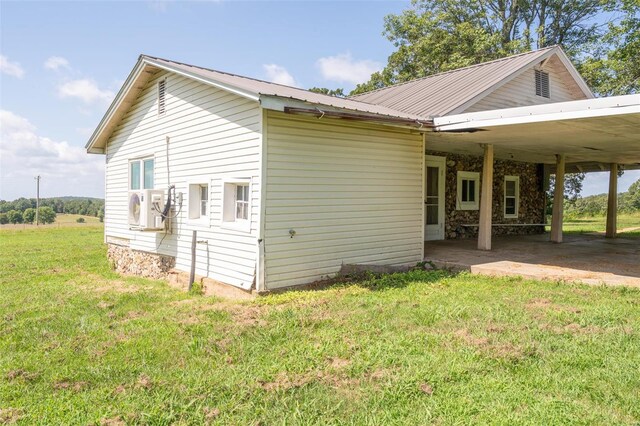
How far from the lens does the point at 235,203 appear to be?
23.0 feet

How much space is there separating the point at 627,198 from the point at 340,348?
1710 inches

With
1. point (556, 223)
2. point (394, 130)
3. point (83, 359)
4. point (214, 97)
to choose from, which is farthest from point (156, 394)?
point (556, 223)

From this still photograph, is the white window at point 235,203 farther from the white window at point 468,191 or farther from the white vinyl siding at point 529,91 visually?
the white window at point 468,191

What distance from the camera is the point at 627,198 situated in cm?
3753

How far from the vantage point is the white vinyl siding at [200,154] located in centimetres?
645

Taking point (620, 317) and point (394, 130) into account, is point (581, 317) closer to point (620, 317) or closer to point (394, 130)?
point (620, 317)

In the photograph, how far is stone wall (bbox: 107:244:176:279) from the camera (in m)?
9.02

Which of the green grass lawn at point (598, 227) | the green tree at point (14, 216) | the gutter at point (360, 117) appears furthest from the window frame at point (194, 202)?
the green tree at point (14, 216)

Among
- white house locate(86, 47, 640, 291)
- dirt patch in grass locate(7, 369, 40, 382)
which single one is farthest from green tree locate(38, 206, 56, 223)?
dirt patch in grass locate(7, 369, 40, 382)

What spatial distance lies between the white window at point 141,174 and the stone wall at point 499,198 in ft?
22.8

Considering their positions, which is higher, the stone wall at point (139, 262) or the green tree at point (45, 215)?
the stone wall at point (139, 262)

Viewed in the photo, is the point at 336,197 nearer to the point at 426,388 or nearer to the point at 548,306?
the point at 548,306

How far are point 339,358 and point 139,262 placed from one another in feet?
25.3

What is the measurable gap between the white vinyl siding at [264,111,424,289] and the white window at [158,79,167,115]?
3864 millimetres
